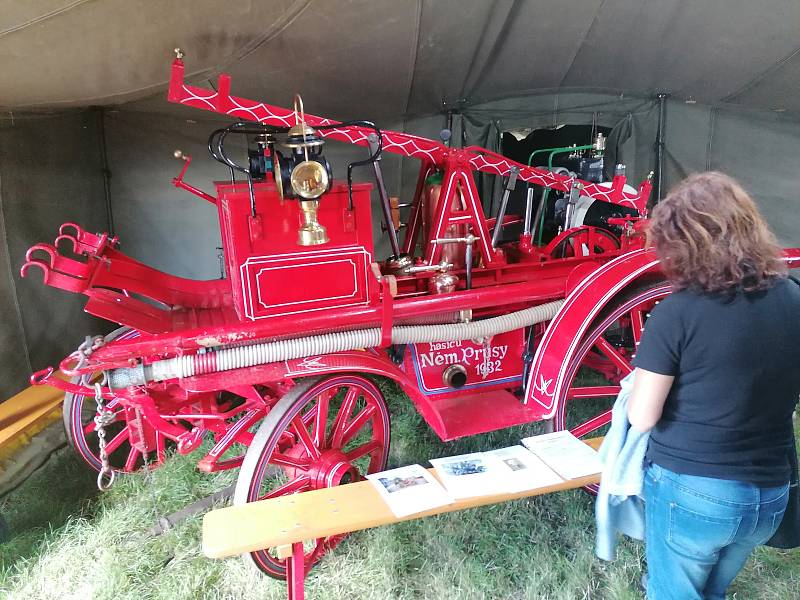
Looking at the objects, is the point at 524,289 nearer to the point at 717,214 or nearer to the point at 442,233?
the point at 442,233

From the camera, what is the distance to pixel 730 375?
4.51 feet

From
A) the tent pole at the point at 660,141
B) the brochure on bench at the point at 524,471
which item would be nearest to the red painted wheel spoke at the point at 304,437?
the brochure on bench at the point at 524,471

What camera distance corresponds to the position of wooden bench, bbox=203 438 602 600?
181 cm

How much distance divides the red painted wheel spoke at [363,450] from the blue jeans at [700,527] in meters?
1.33

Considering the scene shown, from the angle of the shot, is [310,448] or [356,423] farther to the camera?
[356,423]

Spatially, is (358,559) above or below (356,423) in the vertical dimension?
below

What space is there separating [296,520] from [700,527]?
1.24 m

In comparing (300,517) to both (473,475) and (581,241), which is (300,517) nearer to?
(473,475)

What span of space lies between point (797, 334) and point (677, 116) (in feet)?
13.0

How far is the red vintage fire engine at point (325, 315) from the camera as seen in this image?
2.19 m

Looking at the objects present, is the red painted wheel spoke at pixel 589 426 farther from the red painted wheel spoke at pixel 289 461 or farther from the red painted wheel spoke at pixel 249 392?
the red painted wheel spoke at pixel 249 392

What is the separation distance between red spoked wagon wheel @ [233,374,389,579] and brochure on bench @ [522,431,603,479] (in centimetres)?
75

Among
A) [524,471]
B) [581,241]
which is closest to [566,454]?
[524,471]

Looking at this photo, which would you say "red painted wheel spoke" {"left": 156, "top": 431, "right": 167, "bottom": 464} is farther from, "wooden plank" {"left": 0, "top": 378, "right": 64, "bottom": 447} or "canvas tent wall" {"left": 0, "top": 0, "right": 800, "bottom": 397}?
"canvas tent wall" {"left": 0, "top": 0, "right": 800, "bottom": 397}
